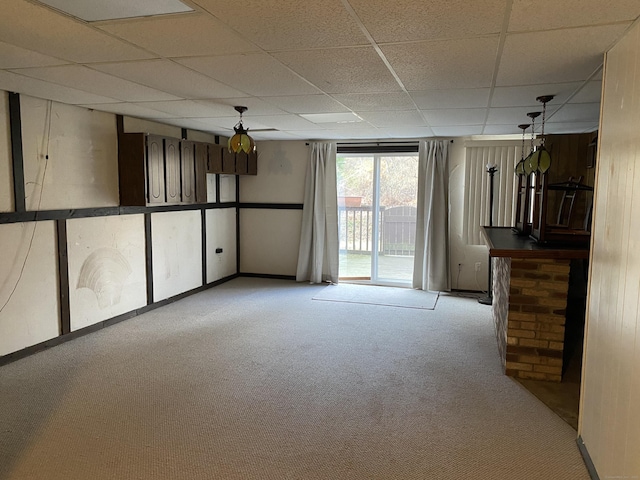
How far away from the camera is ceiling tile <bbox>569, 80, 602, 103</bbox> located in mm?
3123

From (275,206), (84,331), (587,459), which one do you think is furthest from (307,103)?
(275,206)

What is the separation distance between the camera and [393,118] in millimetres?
4715

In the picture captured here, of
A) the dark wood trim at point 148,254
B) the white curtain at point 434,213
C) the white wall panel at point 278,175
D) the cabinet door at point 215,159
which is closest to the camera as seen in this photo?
the dark wood trim at point 148,254

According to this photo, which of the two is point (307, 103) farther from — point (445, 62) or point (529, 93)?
point (529, 93)

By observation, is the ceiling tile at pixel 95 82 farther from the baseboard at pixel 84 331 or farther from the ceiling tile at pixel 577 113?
the ceiling tile at pixel 577 113

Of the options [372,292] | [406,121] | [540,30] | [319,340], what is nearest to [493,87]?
[540,30]

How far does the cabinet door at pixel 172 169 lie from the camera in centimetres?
502

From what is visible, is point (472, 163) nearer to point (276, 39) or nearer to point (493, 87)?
point (493, 87)

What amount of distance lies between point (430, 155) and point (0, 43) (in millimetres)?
5076

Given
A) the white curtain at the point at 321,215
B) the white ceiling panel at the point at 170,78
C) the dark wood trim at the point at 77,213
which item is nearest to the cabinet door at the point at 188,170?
the dark wood trim at the point at 77,213

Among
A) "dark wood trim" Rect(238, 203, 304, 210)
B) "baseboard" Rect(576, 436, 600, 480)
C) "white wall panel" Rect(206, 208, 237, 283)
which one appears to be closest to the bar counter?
"baseboard" Rect(576, 436, 600, 480)

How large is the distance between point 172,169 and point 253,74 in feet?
8.19

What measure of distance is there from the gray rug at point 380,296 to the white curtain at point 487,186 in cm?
109

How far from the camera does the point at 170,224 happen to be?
5.67m
